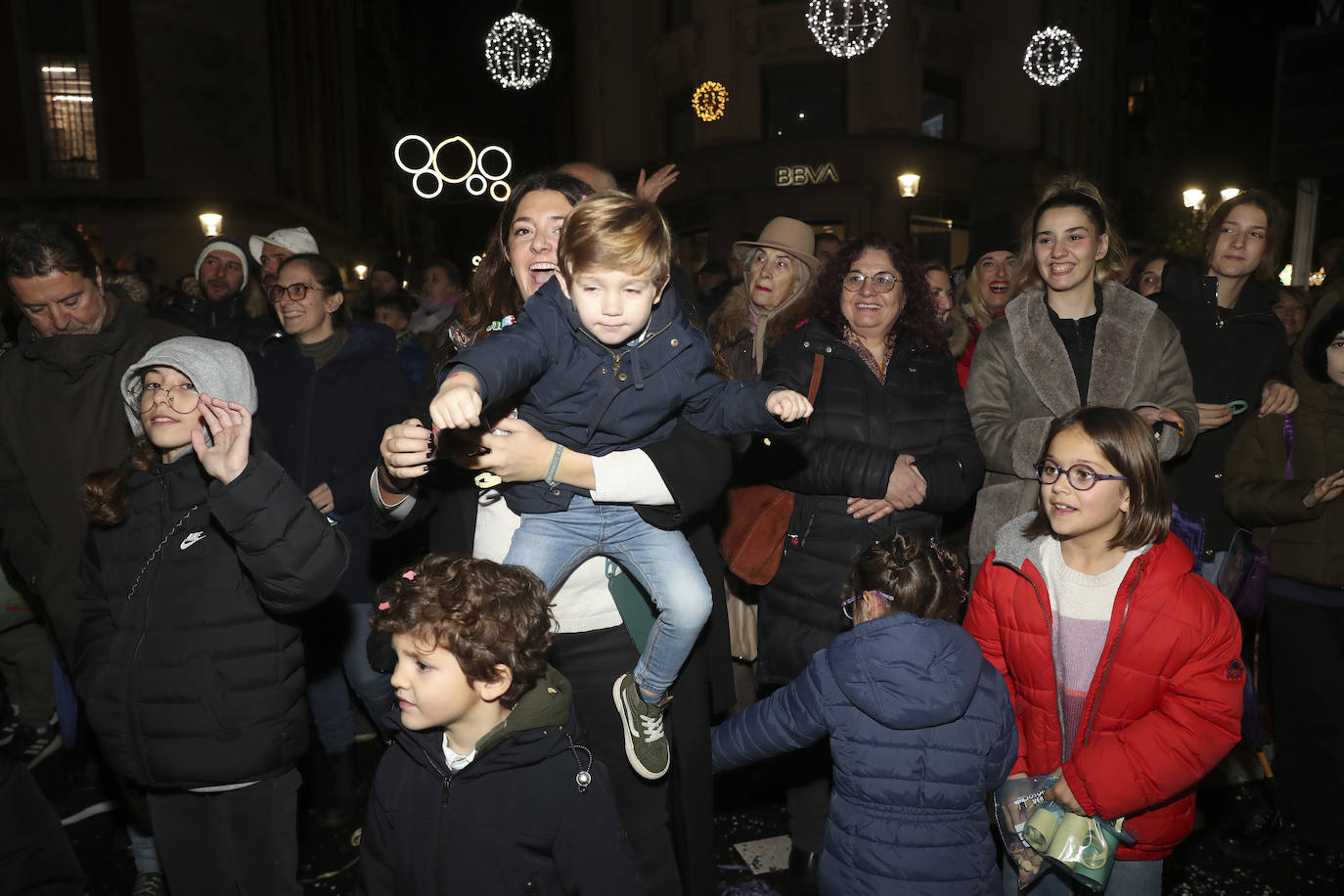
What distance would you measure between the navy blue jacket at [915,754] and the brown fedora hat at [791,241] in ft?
8.49

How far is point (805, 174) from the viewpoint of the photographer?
21.8 m

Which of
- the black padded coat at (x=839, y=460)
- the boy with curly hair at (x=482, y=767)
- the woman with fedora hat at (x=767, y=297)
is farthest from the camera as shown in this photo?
the woman with fedora hat at (x=767, y=297)

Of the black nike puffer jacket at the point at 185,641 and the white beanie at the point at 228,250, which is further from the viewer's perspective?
the white beanie at the point at 228,250

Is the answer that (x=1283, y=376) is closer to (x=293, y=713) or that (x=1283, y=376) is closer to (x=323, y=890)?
(x=293, y=713)

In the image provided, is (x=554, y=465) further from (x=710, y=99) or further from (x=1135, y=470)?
(x=710, y=99)

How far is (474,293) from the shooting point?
2.67m

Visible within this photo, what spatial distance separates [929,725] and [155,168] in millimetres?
24811

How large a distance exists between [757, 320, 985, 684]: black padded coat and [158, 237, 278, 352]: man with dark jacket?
13.2ft

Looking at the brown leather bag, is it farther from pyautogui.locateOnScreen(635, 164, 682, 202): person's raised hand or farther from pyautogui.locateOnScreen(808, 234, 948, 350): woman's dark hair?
pyautogui.locateOnScreen(635, 164, 682, 202): person's raised hand

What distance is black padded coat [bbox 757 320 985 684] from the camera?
10.9 feet

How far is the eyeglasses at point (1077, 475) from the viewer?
2598 millimetres

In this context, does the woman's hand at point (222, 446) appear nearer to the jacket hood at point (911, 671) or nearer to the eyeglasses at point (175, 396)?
the eyeglasses at point (175, 396)

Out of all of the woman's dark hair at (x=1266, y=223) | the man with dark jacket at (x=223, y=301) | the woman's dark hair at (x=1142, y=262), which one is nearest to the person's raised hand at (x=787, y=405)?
the woman's dark hair at (x=1266, y=223)

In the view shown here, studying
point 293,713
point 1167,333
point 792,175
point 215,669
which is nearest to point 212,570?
point 215,669
